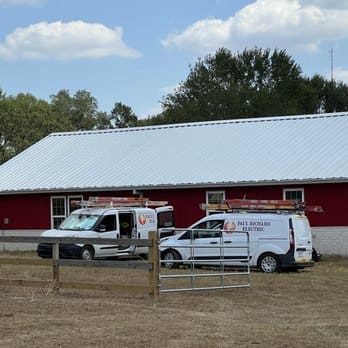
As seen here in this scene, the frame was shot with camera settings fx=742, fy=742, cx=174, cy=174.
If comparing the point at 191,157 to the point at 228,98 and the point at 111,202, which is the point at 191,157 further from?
the point at 228,98

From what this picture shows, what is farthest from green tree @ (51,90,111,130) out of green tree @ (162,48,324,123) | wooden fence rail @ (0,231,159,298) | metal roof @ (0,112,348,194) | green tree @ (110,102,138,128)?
wooden fence rail @ (0,231,159,298)

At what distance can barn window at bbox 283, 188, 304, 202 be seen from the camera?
29.9 metres

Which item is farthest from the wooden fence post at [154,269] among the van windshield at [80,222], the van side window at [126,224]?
the van side window at [126,224]

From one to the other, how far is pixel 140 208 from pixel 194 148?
7521 millimetres

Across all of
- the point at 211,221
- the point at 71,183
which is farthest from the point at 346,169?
the point at 71,183

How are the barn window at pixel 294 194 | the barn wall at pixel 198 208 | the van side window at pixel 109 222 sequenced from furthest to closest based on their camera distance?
the barn window at pixel 294 194, the barn wall at pixel 198 208, the van side window at pixel 109 222

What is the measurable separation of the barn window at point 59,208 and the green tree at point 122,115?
Answer: 217ft

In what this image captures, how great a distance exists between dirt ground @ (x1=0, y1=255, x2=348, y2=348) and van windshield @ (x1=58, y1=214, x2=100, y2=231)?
388 inches

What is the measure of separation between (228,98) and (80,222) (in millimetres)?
40533

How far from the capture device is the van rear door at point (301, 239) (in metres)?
22.0

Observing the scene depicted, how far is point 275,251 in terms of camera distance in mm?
22031

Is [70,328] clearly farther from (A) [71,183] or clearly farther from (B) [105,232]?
(A) [71,183]

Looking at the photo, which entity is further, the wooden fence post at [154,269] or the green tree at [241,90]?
the green tree at [241,90]

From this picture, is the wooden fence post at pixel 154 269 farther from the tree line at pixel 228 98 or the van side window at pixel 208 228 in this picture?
the tree line at pixel 228 98
